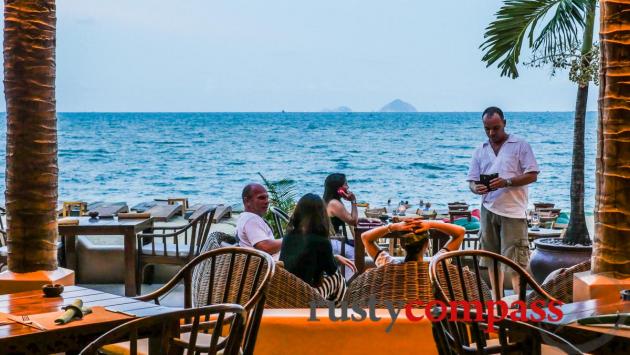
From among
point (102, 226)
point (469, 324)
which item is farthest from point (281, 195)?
point (469, 324)

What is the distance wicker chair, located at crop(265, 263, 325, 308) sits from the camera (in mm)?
4012

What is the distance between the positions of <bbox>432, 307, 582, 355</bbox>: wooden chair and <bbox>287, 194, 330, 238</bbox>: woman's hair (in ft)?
5.56

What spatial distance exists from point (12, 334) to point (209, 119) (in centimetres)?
6234

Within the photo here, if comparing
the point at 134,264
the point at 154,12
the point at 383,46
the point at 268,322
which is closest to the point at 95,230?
the point at 134,264

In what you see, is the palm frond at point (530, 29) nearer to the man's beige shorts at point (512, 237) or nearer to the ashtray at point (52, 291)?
the man's beige shorts at point (512, 237)

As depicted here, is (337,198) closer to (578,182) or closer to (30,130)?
(578,182)

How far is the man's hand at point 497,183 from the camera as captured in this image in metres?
5.96

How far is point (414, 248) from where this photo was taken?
13.1 ft

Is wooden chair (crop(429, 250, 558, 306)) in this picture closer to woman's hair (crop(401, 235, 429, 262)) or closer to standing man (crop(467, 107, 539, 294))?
woman's hair (crop(401, 235, 429, 262))

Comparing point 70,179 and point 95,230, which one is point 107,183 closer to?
point 70,179

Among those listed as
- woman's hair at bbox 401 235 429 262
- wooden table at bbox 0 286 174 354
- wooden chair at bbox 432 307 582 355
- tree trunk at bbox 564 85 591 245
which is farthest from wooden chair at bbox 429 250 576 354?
tree trunk at bbox 564 85 591 245

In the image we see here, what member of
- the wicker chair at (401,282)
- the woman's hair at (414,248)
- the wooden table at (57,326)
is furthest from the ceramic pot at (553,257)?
the wooden table at (57,326)

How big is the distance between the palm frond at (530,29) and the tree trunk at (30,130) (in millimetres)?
4024

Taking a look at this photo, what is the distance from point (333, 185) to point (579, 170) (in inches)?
77.1
